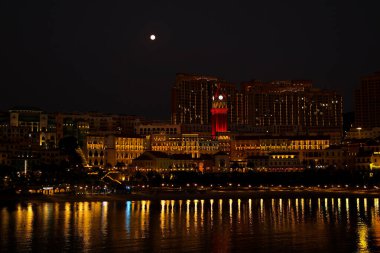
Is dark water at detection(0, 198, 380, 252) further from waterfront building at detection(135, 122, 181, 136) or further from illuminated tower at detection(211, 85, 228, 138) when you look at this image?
waterfront building at detection(135, 122, 181, 136)

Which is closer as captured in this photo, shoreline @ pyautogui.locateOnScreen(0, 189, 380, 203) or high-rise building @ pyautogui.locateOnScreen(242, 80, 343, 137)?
shoreline @ pyautogui.locateOnScreen(0, 189, 380, 203)

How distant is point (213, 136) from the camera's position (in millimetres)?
102312

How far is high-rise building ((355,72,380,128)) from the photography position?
406 feet

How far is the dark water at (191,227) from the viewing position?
32.8m

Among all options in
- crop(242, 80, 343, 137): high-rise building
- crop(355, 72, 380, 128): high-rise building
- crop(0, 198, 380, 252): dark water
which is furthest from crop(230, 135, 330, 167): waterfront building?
crop(0, 198, 380, 252): dark water

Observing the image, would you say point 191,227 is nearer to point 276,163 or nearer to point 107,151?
point 276,163

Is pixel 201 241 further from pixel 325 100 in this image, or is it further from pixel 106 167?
pixel 325 100

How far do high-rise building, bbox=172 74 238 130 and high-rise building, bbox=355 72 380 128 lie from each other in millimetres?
22838

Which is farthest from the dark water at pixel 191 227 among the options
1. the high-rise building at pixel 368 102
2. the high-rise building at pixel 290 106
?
the high-rise building at pixel 290 106

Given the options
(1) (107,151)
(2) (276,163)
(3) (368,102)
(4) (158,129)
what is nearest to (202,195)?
(2) (276,163)

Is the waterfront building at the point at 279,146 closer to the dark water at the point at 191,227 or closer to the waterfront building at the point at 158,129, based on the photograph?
the waterfront building at the point at 158,129

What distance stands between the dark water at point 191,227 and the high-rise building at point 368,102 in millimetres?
68105

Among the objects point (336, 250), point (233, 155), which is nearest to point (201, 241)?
point (336, 250)

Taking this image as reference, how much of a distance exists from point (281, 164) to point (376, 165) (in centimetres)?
1172
